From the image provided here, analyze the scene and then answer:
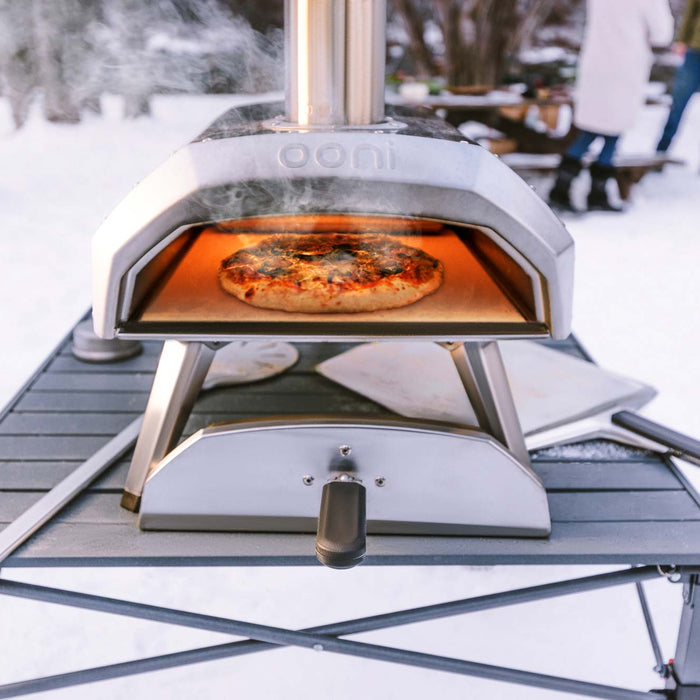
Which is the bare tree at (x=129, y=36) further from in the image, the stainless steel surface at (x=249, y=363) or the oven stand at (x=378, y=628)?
the oven stand at (x=378, y=628)

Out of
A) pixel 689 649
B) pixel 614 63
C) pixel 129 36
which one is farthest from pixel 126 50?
pixel 614 63

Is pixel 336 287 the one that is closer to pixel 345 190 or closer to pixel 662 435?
pixel 345 190

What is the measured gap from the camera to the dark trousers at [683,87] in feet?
18.2

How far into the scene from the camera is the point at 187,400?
1.15 meters

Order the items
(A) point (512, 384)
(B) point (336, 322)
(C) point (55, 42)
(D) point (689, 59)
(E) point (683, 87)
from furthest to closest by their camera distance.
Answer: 1. (E) point (683, 87)
2. (D) point (689, 59)
3. (C) point (55, 42)
4. (A) point (512, 384)
5. (B) point (336, 322)

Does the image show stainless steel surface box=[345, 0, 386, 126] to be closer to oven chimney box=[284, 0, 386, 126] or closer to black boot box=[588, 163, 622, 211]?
oven chimney box=[284, 0, 386, 126]

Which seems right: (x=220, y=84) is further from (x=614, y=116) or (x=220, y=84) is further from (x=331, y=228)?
(x=614, y=116)

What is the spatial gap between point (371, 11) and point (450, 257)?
434 mm

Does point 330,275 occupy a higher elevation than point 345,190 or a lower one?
lower

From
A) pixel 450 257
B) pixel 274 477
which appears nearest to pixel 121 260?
pixel 274 477

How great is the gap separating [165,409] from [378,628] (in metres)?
0.46

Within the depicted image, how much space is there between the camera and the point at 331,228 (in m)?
1.36

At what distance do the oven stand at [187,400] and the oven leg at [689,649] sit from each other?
0.96ft

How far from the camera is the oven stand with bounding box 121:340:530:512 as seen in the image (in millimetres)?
1118
